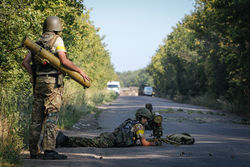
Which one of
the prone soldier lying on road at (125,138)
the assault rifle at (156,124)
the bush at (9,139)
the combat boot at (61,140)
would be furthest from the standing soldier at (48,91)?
the assault rifle at (156,124)

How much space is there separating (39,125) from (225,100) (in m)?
23.8

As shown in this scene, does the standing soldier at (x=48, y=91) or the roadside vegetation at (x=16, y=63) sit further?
the roadside vegetation at (x=16, y=63)

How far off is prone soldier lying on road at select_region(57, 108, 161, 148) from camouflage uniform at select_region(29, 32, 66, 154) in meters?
1.81

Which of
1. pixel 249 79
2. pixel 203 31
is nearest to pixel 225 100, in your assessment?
pixel 203 31

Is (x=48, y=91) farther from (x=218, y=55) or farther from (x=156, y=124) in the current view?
(x=218, y=55)

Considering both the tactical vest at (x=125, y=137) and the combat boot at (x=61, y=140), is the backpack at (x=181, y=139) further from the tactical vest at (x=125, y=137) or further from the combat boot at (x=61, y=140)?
the combat boot at (x=61, y=140)

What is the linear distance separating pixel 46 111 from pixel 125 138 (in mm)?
2566

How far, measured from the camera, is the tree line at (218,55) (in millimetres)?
18859

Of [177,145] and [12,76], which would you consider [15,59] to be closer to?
[12,76]

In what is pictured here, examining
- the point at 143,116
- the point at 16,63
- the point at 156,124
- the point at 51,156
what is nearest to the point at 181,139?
the point at 156,124

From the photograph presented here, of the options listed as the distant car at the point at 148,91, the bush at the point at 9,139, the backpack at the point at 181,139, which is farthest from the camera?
the distant car at the point at 148,91

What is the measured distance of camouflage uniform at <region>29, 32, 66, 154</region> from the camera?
6.60 m

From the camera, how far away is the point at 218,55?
102 feet

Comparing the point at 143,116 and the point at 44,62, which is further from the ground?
the point at 44,62
